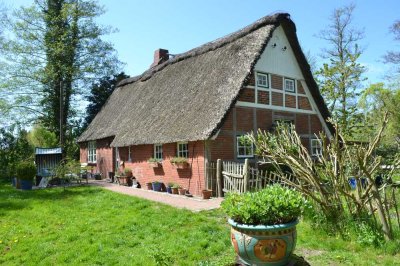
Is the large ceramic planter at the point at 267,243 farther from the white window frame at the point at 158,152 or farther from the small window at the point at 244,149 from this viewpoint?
the white window frame at the point at 158,152

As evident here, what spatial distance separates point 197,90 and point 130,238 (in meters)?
8.38

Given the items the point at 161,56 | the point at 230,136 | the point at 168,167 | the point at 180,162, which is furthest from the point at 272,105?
the point at 161,56

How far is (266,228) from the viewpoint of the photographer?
4305mm

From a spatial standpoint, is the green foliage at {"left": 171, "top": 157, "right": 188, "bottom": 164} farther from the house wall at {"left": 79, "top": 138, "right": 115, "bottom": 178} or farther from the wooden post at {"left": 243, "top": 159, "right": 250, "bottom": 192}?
the house wall at {"left": 79, "top": 138, "right": 115, "bottom": 178}

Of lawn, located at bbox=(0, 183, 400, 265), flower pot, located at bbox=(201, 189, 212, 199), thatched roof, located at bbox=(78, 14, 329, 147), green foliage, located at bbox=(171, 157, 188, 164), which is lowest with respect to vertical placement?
lawn, located at bbox=(0, 183, 400, 265)

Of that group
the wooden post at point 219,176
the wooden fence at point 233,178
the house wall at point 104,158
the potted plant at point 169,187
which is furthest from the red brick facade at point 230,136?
the house wall at point 104,158

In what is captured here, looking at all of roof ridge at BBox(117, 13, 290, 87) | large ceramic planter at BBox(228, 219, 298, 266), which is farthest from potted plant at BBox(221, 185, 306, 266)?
roof ridge at BBox(117, 13, 290, 87)

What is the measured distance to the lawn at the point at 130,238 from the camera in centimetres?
570

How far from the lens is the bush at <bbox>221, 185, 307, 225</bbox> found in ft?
14.5

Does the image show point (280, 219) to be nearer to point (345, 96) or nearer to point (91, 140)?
point (91, 140)

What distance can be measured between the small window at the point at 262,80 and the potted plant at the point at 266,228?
10395 millimetres

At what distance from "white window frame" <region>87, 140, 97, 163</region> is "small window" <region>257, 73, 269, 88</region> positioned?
1230 centimetres

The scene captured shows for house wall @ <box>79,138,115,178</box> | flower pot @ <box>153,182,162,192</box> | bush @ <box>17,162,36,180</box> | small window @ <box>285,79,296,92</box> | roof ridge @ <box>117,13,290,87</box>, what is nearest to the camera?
roof ridge @ <box>117,13,290,87</box>

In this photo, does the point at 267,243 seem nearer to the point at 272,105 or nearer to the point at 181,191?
the point at 181,191
